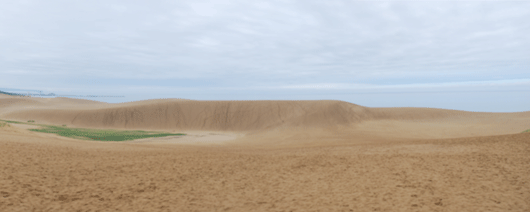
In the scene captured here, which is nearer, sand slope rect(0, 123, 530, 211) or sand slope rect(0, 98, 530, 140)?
sand slope rect(0, 123, 530, 211)

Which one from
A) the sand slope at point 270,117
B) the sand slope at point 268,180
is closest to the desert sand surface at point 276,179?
the sand slope at point 268,180

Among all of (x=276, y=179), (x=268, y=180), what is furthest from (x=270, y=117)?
(x=268, y=180)

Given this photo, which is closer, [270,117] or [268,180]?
[268,180]

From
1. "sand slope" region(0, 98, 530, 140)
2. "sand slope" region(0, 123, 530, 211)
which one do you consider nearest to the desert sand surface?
"sand slope" region(0, 123, 530, 211)

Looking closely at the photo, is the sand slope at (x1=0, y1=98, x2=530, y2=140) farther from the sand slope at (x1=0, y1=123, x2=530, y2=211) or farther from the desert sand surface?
the sand slope at (x1=0, y1=123, x2=530, y2=211)

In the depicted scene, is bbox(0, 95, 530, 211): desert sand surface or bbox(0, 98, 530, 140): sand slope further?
bbox(0, 98, 530, 140): sand slope

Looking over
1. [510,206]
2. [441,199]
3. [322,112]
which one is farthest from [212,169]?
[322,112]

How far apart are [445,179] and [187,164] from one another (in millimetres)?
A: 9156

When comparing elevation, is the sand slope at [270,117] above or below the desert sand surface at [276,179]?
above

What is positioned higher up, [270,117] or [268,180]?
[270,117]

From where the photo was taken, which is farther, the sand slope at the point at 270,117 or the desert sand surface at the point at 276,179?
Answer: the sand slope at the point at 270,117

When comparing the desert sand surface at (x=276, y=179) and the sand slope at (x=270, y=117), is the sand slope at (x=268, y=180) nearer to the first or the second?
the desert sand surface at (x=276, y=179)

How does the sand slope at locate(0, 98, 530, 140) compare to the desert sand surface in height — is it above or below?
above

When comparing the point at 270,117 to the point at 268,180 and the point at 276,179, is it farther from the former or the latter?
the point at 268,180
